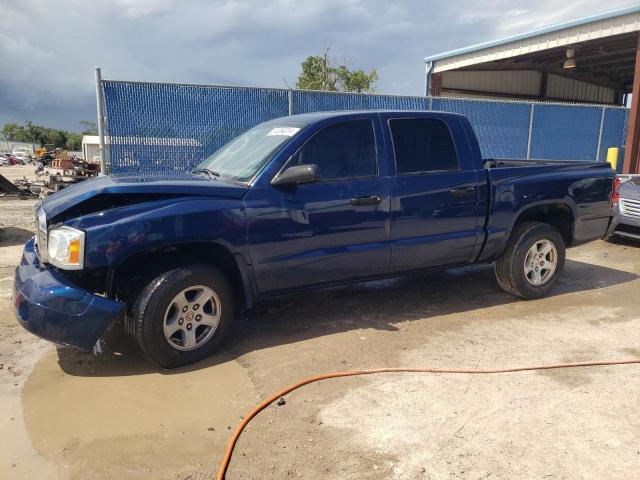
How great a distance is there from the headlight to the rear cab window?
101 inches

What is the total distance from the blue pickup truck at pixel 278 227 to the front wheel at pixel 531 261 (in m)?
0.01

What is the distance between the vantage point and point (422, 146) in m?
4.60

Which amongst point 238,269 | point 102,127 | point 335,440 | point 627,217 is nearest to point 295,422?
point 335,440

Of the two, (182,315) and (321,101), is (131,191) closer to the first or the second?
(182,315)

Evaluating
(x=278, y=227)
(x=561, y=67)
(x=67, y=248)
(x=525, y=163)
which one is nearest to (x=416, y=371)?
(x=278, y=227)

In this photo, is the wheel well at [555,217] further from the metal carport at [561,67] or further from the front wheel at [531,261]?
the metal carport at [561,67]

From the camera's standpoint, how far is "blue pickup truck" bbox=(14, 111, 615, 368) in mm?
3361

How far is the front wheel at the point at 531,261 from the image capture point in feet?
16.9

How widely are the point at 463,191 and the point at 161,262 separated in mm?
2734

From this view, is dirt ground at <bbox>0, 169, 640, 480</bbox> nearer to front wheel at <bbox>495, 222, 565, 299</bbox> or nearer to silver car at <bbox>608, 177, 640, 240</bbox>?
front wheel at <bbox>495, 222, 565, 299</bbox>

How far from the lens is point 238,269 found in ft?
12.5

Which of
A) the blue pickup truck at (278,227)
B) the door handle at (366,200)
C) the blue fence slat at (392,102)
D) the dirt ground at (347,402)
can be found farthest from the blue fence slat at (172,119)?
the door handle at (366,200)

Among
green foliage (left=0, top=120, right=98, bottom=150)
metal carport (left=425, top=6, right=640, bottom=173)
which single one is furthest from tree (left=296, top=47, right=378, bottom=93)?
green foliage (left=0, top=120, right=98, bottom=150)

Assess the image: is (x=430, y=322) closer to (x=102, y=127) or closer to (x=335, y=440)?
(x=335, y=440)
